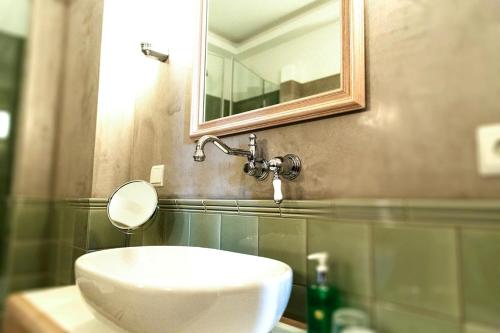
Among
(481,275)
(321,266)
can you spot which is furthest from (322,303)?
(481,275)

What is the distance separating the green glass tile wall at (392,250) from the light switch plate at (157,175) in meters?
0.38

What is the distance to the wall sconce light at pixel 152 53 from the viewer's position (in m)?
1.27

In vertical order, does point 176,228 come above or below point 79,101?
below

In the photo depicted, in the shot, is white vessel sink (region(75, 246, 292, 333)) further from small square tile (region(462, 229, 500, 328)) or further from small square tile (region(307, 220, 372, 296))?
small square tile (region(462, 229, 500, 328))

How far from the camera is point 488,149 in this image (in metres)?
0.51

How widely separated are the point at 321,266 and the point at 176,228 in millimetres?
651

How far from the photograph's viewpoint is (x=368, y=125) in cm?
66

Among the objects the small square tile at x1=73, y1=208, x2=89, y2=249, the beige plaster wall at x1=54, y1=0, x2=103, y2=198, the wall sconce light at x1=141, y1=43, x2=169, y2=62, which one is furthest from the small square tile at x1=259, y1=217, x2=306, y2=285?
the wall sconce light at x1=141, y1=43, x2=169, y2=62

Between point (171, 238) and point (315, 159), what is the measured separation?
2.19ft

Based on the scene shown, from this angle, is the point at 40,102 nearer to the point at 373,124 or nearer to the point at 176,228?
the point at 176,228

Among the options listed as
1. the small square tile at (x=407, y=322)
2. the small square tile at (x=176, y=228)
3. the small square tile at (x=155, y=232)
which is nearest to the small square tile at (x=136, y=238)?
the small square tile at (x=155, y=232)

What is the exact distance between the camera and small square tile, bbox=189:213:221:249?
3.12ft

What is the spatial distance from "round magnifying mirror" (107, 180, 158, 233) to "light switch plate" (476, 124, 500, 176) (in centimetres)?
99

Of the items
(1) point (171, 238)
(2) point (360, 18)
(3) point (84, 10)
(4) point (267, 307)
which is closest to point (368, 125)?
(2) point (360, 18)
